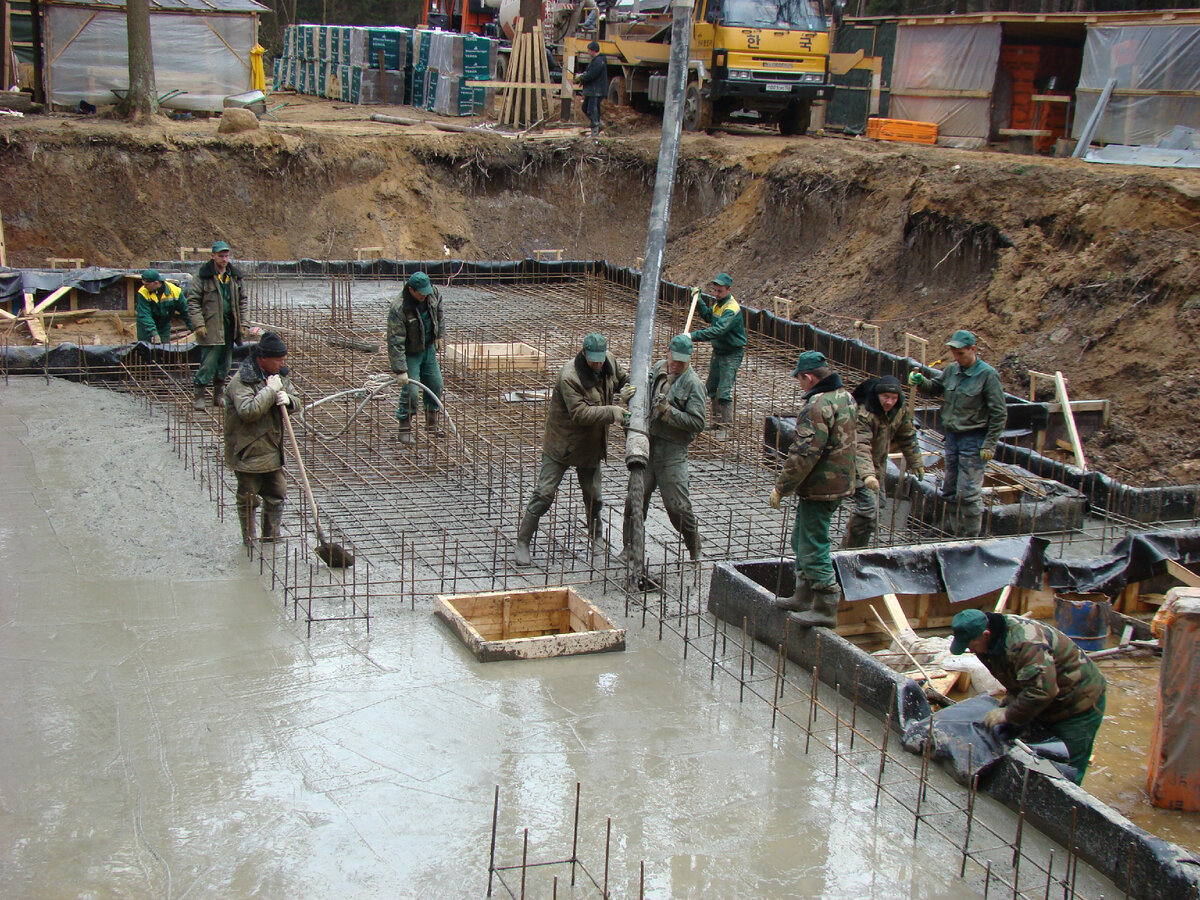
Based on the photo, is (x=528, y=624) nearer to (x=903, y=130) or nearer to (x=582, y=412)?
(x=582, y=412)

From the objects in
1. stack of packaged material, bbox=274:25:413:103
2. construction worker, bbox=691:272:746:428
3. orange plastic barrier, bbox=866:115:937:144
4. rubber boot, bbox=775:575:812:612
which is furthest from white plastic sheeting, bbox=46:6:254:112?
rubber boot, bbox=775:575:812:612

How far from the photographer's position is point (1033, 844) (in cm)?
487

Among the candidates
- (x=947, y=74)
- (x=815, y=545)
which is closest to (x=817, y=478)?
(x=815, y=545)

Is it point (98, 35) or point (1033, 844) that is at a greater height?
point (98, 35)

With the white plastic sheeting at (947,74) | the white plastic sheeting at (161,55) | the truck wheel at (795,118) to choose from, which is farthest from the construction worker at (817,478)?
the white plastic sheeting at (161,55)

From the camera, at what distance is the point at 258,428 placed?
7.37 meters

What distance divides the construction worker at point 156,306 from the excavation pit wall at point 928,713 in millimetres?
6838

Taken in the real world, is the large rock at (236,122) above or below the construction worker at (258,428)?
above

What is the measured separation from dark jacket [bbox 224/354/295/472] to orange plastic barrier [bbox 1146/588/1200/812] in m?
5.11

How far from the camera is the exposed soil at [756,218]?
11.9 meters

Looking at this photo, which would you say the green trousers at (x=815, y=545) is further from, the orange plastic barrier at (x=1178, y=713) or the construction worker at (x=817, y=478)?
the orange plastic barrier at (x=1178, y=713)

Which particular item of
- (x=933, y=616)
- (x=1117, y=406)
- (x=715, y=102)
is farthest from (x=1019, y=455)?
(x=715, y=102)

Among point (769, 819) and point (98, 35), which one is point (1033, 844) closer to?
point (769, 819)

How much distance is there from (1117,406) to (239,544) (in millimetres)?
8008
